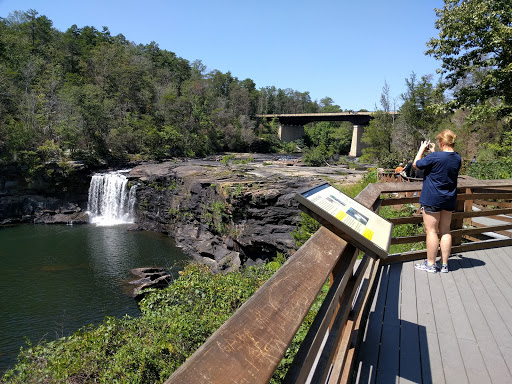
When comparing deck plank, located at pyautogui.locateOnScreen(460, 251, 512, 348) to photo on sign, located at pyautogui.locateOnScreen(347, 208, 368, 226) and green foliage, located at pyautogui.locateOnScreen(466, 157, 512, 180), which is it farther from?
green foliage, located at pyautogui.locateOnScreen(466, 157, 512, 180)

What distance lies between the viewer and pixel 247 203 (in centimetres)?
2017

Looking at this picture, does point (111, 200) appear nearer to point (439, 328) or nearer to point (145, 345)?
point (145, 345)

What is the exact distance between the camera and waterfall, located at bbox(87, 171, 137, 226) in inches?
1136

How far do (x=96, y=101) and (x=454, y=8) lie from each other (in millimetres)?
A: 31281

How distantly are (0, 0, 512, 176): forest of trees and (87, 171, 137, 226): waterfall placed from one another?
4116 millimetres

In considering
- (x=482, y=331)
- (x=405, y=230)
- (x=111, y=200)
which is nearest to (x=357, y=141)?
(x=111, y=200)

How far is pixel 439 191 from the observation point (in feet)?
14.9

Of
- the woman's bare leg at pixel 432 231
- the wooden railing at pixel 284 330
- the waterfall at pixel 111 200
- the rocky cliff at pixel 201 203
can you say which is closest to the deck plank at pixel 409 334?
the woman's bare leg at pixel 432 231

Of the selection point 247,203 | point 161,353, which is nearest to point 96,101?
point 247,203

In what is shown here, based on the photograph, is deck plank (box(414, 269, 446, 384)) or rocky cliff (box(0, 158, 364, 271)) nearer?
deck plank (box(414, 269, 446, 384))

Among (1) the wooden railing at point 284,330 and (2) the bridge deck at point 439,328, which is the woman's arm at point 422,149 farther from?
(1) the wooden railing at point 284,330

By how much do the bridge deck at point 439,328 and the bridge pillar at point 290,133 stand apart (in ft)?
229

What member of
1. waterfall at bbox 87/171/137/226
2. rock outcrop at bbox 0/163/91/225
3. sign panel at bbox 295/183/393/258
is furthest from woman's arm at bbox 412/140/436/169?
rock outcrop at bbox 0/163/91/225

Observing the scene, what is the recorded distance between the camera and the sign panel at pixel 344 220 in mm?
1855
